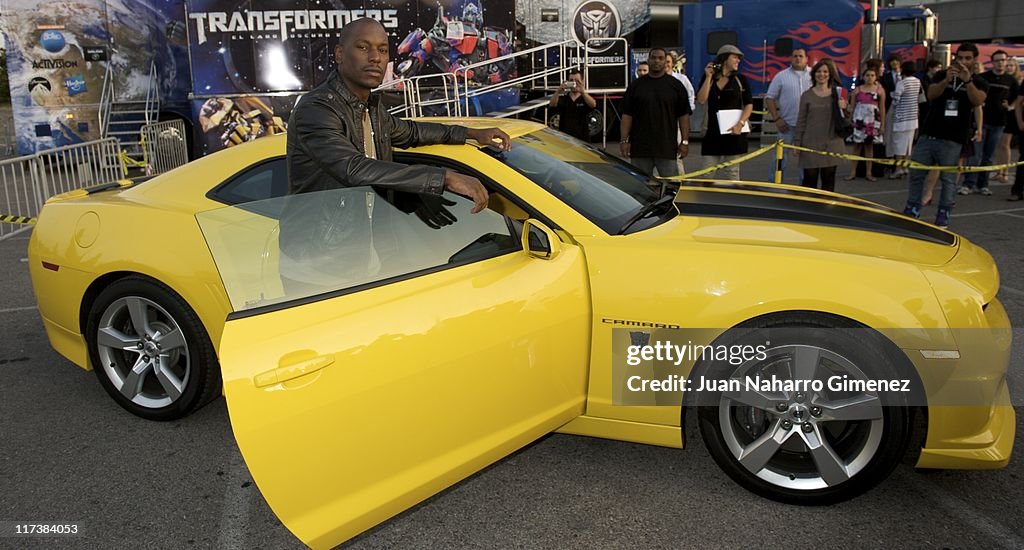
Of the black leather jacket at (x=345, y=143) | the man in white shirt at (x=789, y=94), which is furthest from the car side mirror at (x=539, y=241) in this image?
the man in white shirt at (x=789, y=94)

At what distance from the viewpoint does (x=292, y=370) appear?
6.85 feet

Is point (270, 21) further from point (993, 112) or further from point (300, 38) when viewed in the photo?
point (993, 112)

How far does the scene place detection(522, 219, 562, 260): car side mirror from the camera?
2738 millimetres

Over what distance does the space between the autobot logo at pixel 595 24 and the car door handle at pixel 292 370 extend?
524 inches

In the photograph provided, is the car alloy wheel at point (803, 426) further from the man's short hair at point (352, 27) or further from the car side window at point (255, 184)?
the car side window at point (255, 184)

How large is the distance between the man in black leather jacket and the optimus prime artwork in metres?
9.48

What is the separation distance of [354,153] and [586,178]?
1.16 metres

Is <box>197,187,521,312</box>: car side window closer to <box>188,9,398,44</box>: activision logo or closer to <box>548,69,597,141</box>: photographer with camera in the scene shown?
Result: <box>548,69,597,141</box>: photographer with camera

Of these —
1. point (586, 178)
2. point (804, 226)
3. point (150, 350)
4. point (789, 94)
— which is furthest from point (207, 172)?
point (789, 94)

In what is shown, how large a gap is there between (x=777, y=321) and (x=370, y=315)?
1462 millimetres

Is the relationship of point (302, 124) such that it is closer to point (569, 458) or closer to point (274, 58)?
point (569, 458)

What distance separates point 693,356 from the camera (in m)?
2.83

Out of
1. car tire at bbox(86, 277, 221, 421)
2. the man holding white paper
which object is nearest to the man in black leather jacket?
car tire at bbox(86, 277, 221, 421)

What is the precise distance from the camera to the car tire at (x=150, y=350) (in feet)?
11.8
